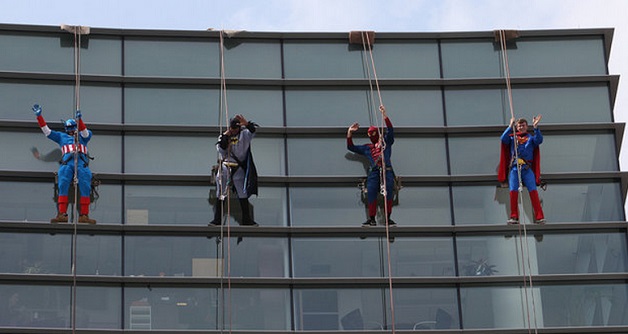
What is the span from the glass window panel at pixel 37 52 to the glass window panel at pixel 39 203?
97.4 inches

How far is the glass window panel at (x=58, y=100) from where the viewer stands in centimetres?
2848

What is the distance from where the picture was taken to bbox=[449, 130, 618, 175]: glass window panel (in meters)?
28.6

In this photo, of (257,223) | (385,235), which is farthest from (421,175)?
(257,223)

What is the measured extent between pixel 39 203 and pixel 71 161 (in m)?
0.95

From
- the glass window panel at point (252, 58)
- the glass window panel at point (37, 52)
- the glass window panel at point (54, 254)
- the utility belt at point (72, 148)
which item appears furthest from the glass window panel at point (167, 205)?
the glass window panel at point (37, 52)

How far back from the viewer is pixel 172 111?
2892 centimetres

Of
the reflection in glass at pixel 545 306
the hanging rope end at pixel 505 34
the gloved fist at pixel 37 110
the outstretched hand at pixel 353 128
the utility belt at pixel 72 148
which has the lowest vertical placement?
the reflection in glass at pixel 545 306

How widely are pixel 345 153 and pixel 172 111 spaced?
10.9 feet

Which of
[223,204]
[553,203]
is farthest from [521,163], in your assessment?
[223,204]

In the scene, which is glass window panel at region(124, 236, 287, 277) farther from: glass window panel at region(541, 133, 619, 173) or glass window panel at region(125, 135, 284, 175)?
glass window panel at region(541, 133, 619, 173)

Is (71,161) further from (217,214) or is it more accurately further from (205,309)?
(205,309)

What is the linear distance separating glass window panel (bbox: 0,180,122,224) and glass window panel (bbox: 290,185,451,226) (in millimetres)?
3236

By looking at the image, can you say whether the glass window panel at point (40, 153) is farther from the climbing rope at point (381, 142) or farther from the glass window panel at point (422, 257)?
the glass window panel at point (422, 257)

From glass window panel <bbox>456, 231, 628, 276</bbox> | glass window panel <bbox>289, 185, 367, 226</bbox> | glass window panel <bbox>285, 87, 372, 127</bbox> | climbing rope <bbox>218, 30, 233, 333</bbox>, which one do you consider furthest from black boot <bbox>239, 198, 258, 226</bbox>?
glass window panel <bbox>456, 231, 628, 276</bbox>
